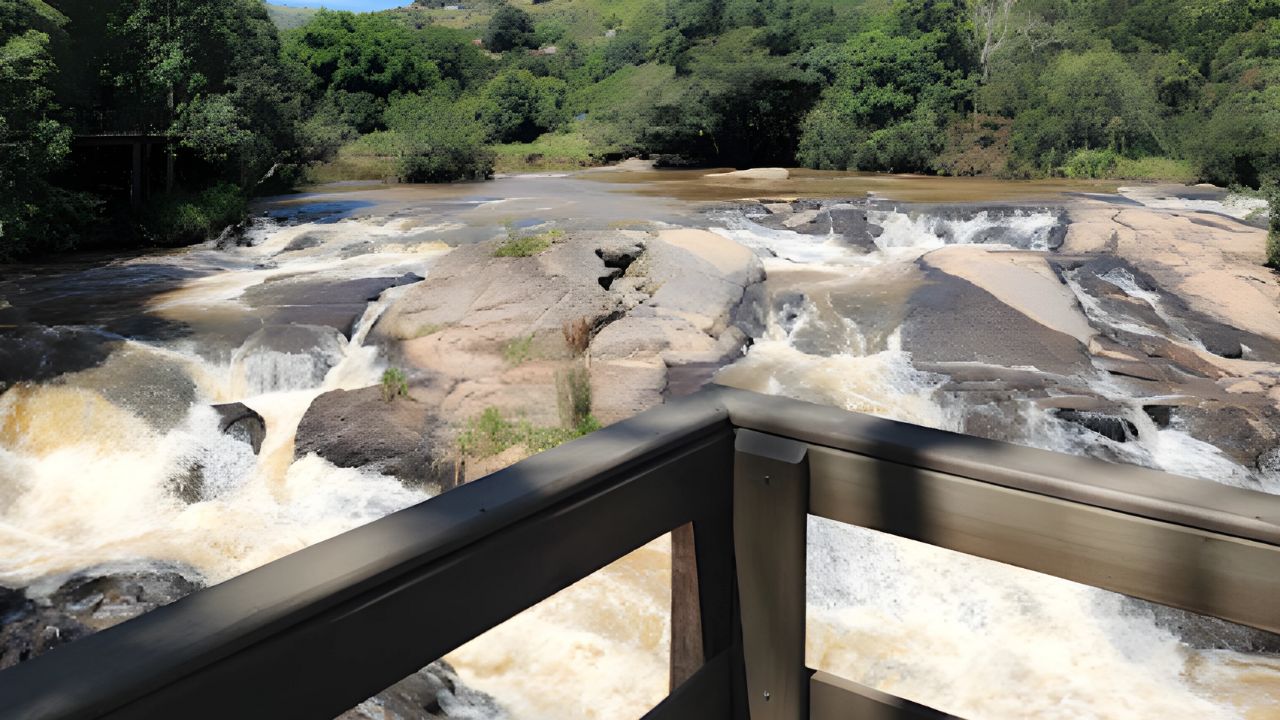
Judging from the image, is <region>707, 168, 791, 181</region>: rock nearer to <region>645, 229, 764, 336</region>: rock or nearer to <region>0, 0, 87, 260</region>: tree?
<region>645, 229, 764, 336</region>: rock

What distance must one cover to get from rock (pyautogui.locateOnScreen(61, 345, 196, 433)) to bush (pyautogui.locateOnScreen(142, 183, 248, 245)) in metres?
7.90

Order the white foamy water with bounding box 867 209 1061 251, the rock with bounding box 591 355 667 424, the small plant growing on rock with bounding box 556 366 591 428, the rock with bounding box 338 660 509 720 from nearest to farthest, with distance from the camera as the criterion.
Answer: the rock with bounding box 338 660 509 720, the small plant growing on rock with bounding box 556 366 591 428, the rock with bounding box 591 355 667 424, the white foamy water with bounding box 867 209 1061 251

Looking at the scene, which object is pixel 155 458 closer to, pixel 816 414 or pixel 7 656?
pixel 7 656

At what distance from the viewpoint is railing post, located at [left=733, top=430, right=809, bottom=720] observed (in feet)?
4.35

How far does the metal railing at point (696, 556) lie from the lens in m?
0.83

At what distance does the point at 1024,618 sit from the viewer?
17.8 feet

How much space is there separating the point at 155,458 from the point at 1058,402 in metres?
7.31

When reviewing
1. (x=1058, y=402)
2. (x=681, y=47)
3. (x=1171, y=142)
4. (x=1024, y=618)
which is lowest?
(x=1024, y=618)

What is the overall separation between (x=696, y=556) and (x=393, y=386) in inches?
276

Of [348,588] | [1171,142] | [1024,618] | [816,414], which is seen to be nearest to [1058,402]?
[1024,618]

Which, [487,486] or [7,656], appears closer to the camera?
[487,486]

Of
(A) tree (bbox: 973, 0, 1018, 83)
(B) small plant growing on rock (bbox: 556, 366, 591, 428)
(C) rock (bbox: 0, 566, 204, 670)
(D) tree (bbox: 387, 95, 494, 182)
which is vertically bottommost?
(C) rock (bbox: 0, 566, 204, 670)

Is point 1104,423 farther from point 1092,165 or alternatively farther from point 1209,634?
point 1092,165

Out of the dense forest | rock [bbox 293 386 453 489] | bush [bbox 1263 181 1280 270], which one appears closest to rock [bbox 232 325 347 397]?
rock [bbox 293 386 453 489]
